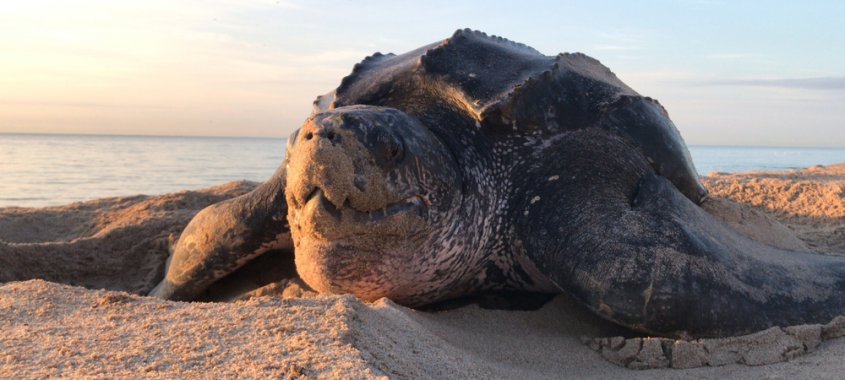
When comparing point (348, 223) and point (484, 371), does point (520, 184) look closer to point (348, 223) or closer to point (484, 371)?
point (348, 223)

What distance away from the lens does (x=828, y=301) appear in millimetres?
2359

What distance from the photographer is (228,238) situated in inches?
125

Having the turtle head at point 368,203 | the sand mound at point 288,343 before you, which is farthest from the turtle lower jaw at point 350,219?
the sand mound at point 288,343

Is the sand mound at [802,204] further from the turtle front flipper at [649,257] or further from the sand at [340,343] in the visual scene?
the sand at [340,343]

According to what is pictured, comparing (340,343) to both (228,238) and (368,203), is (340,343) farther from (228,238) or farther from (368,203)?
(228,238)

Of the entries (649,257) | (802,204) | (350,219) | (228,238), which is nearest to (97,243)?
(228,238)

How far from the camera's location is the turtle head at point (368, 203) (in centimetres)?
222

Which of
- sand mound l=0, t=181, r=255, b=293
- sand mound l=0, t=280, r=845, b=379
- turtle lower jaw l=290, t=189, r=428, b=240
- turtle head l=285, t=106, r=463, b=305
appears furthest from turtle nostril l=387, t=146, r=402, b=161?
sand mound l=0, t=181, r=255, b=293

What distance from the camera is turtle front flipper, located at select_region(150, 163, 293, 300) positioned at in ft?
10.0

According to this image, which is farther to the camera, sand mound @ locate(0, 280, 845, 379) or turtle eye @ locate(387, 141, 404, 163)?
turtle eye @ locate(387, 141, 404, 163)

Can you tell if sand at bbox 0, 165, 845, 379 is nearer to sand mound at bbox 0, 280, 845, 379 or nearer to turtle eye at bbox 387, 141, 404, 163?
sand mound at bbox 0, 280, 845, 379

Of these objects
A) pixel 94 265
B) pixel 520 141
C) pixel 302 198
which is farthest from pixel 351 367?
pixel 94 265

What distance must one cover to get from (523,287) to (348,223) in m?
0.96

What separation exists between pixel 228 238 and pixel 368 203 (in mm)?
1204
